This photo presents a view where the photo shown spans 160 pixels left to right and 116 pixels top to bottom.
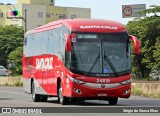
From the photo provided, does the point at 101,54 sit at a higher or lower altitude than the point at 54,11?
lower

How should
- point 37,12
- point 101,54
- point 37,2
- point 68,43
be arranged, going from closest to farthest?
point 68,43
point 101,54
point 37,12
point 37,2

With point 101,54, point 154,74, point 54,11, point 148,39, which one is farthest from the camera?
point 54,11

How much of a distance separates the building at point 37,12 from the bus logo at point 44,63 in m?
106

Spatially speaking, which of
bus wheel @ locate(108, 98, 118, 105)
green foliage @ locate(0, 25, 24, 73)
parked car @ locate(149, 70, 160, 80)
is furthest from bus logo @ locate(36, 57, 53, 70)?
green foliage @ locate(0, 25, 24, 73)

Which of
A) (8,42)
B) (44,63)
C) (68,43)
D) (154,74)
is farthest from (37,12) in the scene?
(68,43)

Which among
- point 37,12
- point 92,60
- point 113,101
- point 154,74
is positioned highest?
point 37,12

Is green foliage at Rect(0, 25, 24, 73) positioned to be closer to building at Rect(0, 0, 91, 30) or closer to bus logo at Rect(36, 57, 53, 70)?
building at Rect(0, 0, 91, 30)

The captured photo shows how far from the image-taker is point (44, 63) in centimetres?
2958

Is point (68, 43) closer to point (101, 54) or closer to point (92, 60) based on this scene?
point (92, 60)

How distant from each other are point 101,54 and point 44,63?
15.3 ft

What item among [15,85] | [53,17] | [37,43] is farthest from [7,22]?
[37,43]

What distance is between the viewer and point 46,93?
29281mm

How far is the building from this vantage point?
460ft

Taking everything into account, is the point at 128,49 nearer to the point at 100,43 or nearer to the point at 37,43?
the point at 100,43
